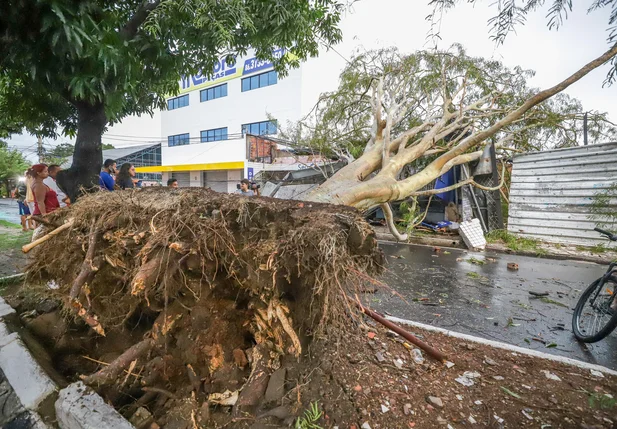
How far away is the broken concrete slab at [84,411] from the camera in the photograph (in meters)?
1.61

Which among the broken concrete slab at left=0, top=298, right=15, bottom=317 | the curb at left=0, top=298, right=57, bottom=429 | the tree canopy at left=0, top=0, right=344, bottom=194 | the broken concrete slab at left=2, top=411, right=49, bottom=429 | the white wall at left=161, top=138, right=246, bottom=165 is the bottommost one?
the broken concrete slab at left=2, top=411, right=49, bottom=429

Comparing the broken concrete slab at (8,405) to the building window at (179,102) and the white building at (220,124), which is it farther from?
the building window at (179,102)

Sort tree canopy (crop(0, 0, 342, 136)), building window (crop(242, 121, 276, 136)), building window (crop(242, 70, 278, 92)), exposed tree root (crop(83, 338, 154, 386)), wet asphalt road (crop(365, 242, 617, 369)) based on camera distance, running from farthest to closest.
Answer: building window (crop(242, 70, 278, 92))
building window (crop(242, 121, 276, 136))
wet asphalt road (crop(365, 242, 617, 369))
tree canopy (crop(0, 0, 342, 136))
exposed tree root (crop(83, 338, 154, 386))

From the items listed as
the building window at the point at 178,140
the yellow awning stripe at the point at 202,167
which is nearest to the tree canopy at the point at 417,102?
the yellow awning stripe at the point at 202,167

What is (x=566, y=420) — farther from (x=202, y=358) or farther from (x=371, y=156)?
(x=371, y=156)

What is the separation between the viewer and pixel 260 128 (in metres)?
21.4

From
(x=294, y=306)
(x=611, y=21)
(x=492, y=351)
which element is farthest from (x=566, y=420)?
(x=611, y=21)

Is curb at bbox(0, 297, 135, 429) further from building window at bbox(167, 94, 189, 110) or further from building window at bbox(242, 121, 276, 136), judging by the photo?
building window at bbox(167, 94, 189, 110)

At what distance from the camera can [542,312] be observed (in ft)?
13.3

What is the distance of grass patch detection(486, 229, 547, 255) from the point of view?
774cm

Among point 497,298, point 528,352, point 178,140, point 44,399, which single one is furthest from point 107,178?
point 178,140

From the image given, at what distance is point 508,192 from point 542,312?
7.08 m

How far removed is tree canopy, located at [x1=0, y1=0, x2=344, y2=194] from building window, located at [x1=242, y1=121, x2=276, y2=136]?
14.9m

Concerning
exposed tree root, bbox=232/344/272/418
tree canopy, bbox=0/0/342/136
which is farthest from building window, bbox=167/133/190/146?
exposed tree root, bbox=232/344/272/418
